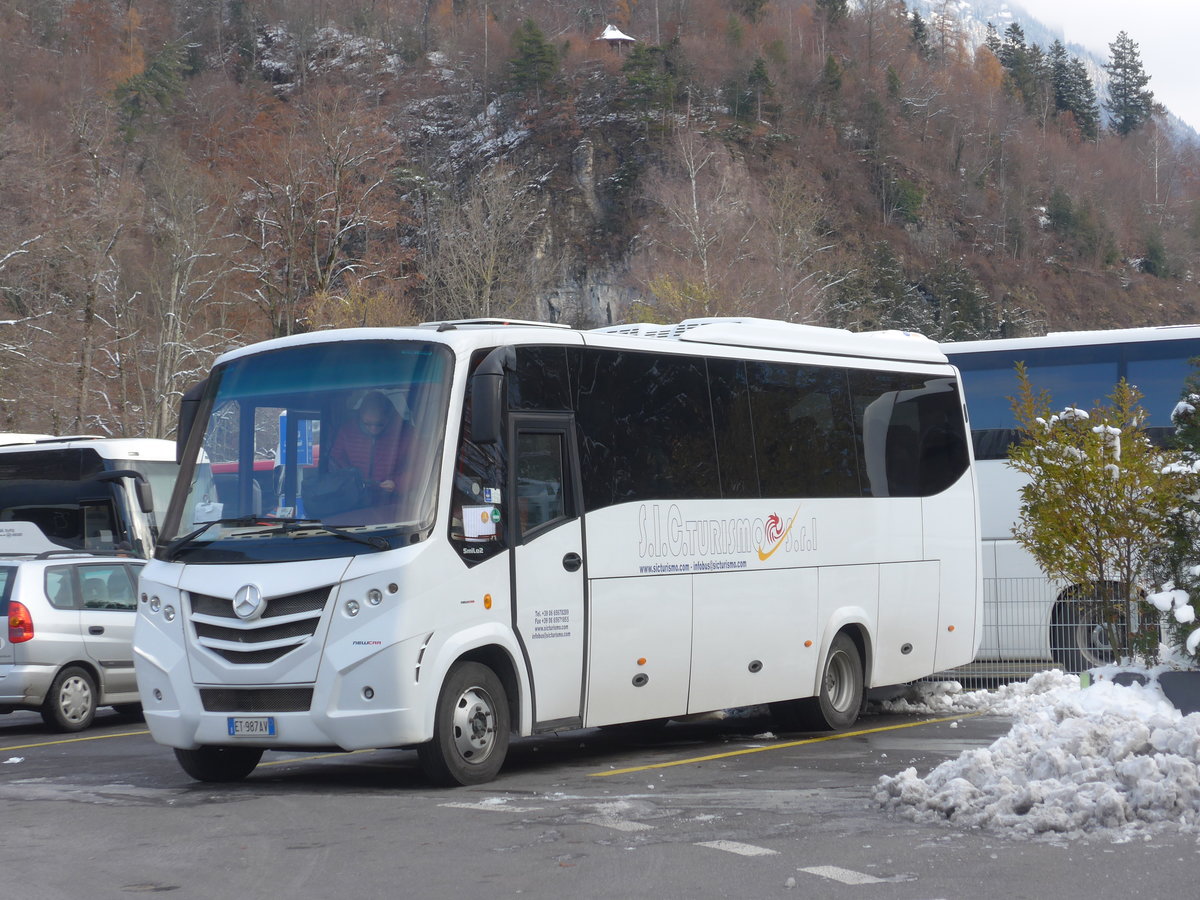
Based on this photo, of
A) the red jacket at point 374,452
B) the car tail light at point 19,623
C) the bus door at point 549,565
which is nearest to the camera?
the red jacket at point 374,452

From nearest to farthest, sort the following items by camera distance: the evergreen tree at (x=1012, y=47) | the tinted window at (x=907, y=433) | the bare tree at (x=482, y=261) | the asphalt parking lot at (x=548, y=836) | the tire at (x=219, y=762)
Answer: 1. the asphalt parking lot at (x=548, y=836)
2. the tire at (x=219, y=762)
3. the tinted window at (x=907, y=433)
4. the bare tree at (x=482, y=261)
5. the evergreen tree at (x=1012, y=47)

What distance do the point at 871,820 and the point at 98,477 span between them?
55.8 ft

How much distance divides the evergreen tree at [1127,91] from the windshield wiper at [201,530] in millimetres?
149045

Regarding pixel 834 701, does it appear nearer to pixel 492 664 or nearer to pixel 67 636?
pixel 492 664

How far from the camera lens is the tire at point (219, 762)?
34.9 ft

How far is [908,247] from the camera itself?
116 meters

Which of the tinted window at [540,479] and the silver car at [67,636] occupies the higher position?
the tinted window at [540,479]

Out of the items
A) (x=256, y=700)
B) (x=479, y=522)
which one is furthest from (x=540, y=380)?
(x=256, y=700)

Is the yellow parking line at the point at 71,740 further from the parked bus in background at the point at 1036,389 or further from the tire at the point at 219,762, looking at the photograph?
the parked bus in background at the point at 1036,389

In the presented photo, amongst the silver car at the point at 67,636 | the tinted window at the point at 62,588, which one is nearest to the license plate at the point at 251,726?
the silver car at the point at 67,636

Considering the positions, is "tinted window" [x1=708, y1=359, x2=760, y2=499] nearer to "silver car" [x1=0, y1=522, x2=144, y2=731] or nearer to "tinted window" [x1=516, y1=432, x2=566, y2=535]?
"tinted window" [x1=516, y1=432, x2=566, y2=535]

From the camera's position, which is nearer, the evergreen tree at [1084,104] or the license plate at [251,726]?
the license plate at [251,726]

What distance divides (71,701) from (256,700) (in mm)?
6596

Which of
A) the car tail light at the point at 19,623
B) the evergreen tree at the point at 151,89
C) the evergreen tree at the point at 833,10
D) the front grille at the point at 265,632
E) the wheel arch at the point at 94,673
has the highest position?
the evergreen tree at the point at 833,10
